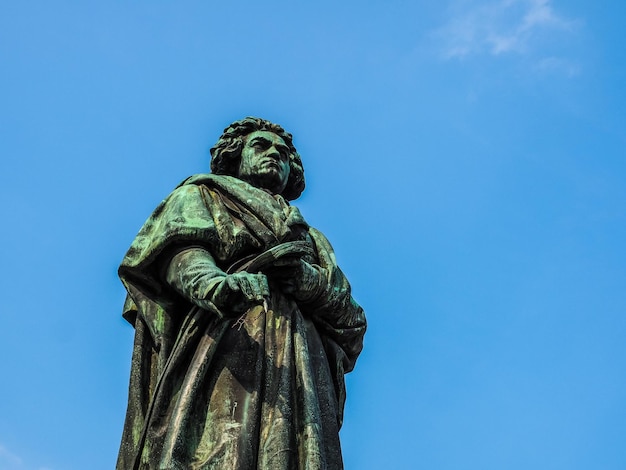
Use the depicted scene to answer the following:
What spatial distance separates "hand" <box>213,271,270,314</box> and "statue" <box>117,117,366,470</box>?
0.04 feet

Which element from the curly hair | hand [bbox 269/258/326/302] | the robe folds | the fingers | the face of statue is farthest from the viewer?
the curly hair

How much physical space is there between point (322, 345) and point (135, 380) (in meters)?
1.62

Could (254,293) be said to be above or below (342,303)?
below

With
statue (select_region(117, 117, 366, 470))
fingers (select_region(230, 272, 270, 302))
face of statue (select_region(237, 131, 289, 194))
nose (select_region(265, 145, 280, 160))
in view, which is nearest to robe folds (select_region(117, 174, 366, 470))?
statue (select_region(117, 117, 366, 470))

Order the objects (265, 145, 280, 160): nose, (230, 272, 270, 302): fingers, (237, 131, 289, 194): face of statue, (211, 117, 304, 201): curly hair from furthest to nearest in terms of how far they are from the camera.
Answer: (211, 117, 304, 201): curly hair
(265, 145, 280, 160): nose
(237, 131, 289, 194): face of statue
(230, 272, 270, 302): fingers

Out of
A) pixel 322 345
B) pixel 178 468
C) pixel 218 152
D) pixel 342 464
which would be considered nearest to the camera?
pixel 178 468

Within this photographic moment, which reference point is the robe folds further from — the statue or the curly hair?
the curly hair

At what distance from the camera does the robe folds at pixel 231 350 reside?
29.0 feet

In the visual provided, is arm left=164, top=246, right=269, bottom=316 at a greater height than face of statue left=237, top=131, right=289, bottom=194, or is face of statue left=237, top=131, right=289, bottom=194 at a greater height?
face of statue left=237, top=131, right=289, bottom=194

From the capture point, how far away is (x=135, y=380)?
9.62m

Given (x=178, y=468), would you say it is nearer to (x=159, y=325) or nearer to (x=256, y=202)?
(x=159, y=325)

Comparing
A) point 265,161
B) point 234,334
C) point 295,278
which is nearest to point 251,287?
point 234,334

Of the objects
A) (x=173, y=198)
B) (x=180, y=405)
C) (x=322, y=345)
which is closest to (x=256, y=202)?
(x=173, y=198)

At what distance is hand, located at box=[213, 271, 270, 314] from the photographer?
8945mm
